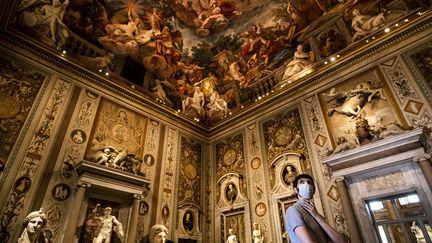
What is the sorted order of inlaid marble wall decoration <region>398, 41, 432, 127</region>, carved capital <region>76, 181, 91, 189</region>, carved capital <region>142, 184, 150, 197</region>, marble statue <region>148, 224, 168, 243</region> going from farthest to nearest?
1. carved capital <region>142, 184, 150, 197</region>
2. marble statue <region>148, 224, 168, 243</region>
3. carved capital <region>76, 181, 91, 189</region>
4. inlaid marble wall decoration <region>398, 41, 432, 127</region>

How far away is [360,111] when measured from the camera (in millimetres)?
7746

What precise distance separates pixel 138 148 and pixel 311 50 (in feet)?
25.4

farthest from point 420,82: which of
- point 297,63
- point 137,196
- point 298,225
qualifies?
point 137,196

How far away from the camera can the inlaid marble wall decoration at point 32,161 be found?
6066mm

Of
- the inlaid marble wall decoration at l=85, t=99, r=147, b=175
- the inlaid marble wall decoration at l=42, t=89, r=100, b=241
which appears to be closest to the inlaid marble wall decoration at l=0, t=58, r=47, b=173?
the inlaid marble wall decoration at l=42, t=89, r=100, b=241

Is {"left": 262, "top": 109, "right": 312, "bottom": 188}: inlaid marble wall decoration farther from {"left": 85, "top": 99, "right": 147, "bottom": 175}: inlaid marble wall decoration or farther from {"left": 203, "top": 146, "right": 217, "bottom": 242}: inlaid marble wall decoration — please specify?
{"left": 85, "top": 99, "right": 147, "bottom": 175}: inlaid marble wall decoration

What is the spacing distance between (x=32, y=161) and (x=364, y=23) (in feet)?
36.6

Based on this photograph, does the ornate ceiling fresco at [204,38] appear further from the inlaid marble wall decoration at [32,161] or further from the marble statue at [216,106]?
the inlaid marble wall decoration at [32,161]

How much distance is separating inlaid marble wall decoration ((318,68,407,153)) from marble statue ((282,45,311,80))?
1667 millimetres

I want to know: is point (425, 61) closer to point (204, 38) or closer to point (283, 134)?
point (283, 134)

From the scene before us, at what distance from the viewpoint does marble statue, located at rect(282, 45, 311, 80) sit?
998 centimetres

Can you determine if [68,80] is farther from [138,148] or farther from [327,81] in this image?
[327,81]

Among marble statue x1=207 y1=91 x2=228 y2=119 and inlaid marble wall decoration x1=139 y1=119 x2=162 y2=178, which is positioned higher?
marble statue x1=207 y1=91 x2=228 y2=119

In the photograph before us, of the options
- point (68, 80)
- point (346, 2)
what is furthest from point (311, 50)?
point (68, 80)
